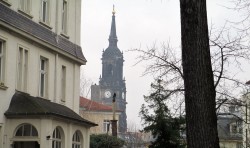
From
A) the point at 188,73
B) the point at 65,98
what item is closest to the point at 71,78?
the point at 65,98

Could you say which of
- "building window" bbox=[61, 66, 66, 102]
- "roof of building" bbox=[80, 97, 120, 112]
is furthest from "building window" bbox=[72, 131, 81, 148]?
"roof of building" bbox=[80, 97, 120, 112]

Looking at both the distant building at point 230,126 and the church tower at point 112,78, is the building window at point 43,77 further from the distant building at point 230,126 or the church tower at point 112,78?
the church tower at point 112,78

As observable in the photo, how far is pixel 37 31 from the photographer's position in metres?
28.3

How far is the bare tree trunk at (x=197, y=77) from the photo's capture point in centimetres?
909

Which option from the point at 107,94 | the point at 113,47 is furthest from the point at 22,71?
the point at 113,47

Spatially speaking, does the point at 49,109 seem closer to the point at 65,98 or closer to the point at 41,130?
the point at 41,130

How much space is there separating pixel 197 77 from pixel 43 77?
20759 mm

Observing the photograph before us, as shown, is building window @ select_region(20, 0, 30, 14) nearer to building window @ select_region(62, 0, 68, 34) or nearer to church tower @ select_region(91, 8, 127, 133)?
building window @ select_region(62, 0, 68, 34)

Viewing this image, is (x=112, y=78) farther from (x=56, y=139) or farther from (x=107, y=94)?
(x=56, y=139)

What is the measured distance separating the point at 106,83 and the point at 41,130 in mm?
157111

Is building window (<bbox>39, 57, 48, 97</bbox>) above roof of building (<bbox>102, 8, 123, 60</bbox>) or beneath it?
beneath

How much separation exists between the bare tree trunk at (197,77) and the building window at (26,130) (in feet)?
57.5

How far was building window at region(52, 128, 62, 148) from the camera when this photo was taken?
87.9ft

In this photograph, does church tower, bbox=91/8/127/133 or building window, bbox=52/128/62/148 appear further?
church tower, bbox=91/8/127/133
